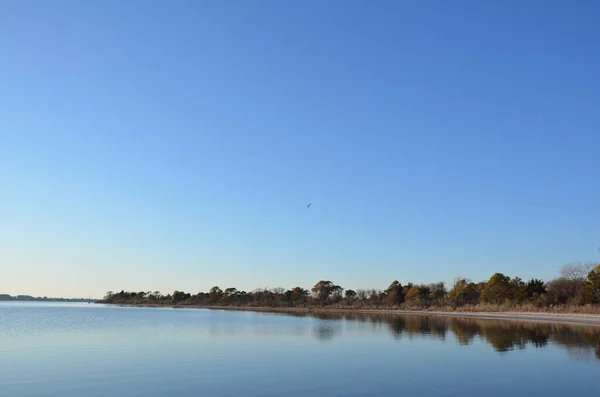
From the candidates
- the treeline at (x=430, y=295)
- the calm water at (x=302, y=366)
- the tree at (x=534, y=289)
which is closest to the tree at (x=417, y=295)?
the treeline at (x=430, y=295)

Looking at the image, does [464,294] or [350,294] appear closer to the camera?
[464,294]

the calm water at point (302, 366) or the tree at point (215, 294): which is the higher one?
the tree at point (215, 294)

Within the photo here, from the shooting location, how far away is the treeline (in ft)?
194

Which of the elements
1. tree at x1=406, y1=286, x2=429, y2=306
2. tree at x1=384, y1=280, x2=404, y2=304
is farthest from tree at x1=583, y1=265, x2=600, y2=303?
tree at x1=384, y1=280, x2=404, y2=304

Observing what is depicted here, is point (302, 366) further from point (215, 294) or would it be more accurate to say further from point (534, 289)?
point (215, 294)

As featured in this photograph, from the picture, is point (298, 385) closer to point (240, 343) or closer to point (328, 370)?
point (328, 370)

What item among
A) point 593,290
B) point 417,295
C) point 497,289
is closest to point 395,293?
point 417,295

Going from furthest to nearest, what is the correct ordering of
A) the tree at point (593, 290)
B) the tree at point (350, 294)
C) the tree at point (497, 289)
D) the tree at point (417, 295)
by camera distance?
the tree at point (350, 294) → the tree at point (417, 295) → the tree at point (497, 289) → the tree at point (593, 290)

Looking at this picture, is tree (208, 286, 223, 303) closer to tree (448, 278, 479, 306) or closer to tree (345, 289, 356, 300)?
tree (345, 289, 356, 300)

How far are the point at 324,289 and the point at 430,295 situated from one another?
39.0m

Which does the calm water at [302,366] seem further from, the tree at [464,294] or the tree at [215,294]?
the tree at [215,294]

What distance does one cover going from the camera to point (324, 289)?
5074 inches

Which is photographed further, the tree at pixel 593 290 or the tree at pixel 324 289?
the tree at pixel 324 289

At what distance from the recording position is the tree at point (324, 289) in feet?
419
